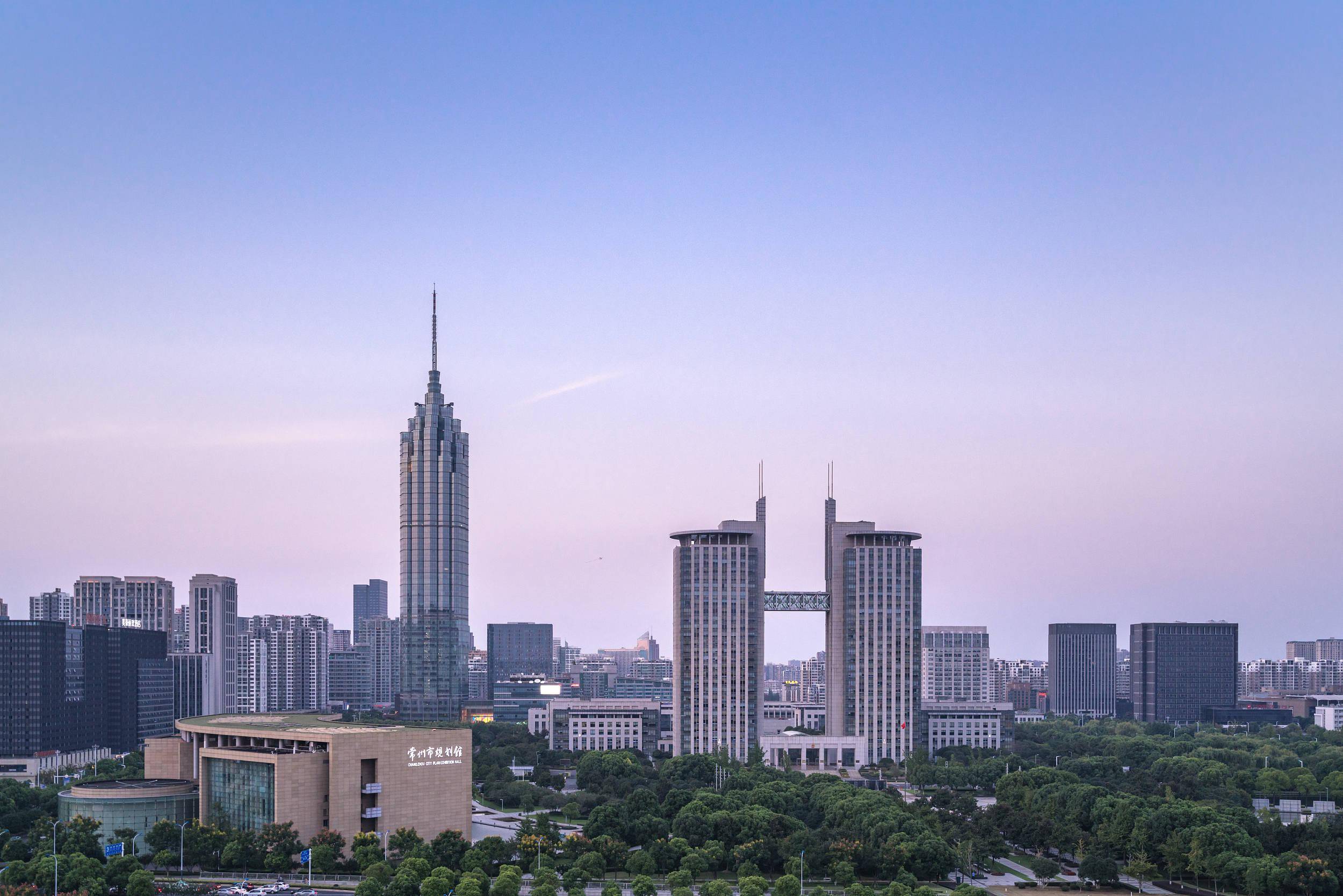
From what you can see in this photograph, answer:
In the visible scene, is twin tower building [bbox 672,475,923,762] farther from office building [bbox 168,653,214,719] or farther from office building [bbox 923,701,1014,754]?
office building [bbox 168,653,214,719]

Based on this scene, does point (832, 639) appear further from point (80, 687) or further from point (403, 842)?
point (80, 687)

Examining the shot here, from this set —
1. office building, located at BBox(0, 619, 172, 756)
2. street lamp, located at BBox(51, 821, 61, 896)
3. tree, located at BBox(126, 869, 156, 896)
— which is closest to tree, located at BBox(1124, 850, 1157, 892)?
tree, located at BBox(126, 869, 156, 896)

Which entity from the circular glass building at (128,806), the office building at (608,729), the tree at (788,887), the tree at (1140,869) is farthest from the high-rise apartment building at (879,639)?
the circular glass building at (128,806)

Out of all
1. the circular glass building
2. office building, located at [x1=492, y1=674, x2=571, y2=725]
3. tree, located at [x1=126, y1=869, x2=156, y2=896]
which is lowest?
office building, located at [x1=492, y1=674, x2=571, y2=725]

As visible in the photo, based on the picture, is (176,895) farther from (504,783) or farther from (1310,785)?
(1310,785)

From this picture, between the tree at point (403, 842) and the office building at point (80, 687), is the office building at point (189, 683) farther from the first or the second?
the tree at point (403, 842)

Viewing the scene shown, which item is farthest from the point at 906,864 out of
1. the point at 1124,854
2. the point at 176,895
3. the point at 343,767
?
the point at 176,895
